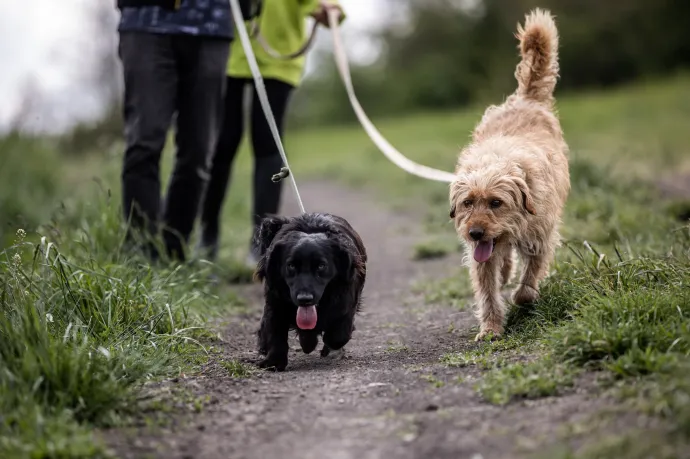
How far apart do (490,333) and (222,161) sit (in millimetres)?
2709

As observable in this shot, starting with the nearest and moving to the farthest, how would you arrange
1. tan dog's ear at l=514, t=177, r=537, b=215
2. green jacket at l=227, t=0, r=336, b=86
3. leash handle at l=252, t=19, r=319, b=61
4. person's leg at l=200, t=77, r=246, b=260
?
tan dog's ear at l=514, t=177, r=537, b=215 < leash handle at l=252, t=19, r=319, b=61 < green jacket at l=227, t=0, r=336, b=86 < person's leg at l=200, t=77, r=246, b=260

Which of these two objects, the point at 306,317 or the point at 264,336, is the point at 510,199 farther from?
the point at 264,336

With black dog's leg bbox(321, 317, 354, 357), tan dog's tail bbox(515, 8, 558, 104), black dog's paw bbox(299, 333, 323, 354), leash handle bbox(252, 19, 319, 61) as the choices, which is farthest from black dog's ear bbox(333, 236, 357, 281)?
leash handle bbox(252, 19, 319, 61)

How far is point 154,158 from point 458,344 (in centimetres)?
210

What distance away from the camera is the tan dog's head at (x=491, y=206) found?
3.98 metres

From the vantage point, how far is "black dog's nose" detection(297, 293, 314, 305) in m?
3.42

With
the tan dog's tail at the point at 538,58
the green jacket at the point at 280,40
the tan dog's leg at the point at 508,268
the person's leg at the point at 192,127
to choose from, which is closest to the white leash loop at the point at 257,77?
the person's leg at the point at 192,127

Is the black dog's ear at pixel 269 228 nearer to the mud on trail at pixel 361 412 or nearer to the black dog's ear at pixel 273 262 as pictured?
the black dog's ear at pixel 273 262

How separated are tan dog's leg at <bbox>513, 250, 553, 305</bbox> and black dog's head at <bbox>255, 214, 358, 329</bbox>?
954mm

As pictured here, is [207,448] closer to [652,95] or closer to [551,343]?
[551,343]

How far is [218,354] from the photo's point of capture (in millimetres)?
3914

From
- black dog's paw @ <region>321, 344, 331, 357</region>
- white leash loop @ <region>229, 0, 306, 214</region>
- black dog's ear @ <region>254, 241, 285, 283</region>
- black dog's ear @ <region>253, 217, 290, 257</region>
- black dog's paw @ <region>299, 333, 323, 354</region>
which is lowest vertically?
black dog's paw @ <region>321, 344, 331, 357</region>

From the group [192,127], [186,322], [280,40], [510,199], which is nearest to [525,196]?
[510,199]

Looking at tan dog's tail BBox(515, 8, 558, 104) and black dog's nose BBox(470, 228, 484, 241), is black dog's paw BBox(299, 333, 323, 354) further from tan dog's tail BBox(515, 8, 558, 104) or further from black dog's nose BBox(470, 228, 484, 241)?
tan dog's tail BBox(515, 8, 558, 104)
